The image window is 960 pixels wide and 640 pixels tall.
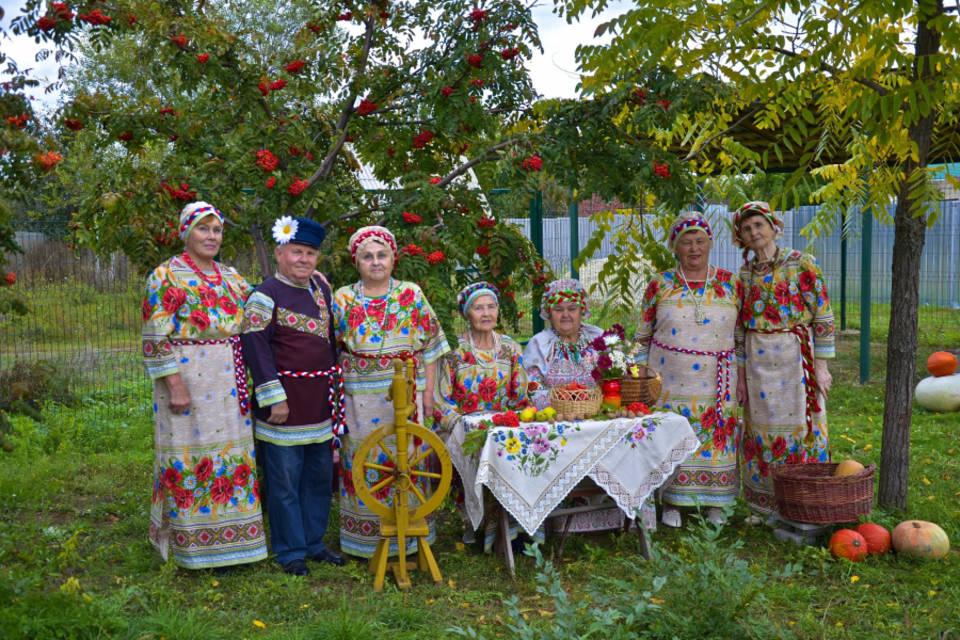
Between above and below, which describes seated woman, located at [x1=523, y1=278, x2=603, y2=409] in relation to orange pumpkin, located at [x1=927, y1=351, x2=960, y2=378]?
above

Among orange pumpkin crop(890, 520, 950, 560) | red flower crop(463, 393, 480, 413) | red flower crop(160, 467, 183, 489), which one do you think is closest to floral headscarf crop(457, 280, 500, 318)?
red flower crop(463, 393, 480, 413)

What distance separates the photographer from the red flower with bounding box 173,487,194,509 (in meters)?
4.73

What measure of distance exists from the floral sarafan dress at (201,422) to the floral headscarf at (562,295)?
1.78 meters

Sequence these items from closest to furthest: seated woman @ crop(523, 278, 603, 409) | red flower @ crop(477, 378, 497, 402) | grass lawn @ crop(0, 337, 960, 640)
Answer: grass lawn @ crop(0, 337, 960, 640) → red flower @ crop(477, 378, 497, 402) → seated woman @ crop(523, 278, 603, 409)

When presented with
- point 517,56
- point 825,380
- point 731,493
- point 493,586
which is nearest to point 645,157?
point 517,56

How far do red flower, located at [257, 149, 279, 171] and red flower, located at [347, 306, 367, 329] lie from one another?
3.33ft

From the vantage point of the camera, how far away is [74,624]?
3.66 m

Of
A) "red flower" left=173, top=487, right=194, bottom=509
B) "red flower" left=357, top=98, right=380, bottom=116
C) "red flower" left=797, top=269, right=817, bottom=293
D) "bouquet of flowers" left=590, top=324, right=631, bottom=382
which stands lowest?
"red flower" left=173, top=487, right=194, bottom=509

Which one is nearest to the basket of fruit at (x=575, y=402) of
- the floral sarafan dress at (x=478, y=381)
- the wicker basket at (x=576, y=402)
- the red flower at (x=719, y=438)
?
the wicker basket at (x=576, y=402)

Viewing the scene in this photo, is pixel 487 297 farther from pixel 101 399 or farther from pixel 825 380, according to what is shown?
pixel 101 399

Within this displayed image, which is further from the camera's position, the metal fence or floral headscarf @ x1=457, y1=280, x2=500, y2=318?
the metal fence

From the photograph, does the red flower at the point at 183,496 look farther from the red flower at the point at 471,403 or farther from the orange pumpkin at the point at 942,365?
the orange pumpkin at the point at 942,365

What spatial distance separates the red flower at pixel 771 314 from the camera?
5.39m

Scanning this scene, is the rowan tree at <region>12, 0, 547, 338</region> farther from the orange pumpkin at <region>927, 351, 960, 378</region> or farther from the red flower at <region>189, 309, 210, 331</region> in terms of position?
the orange pumpkin at <region>927, 351, 960, 378</region>
